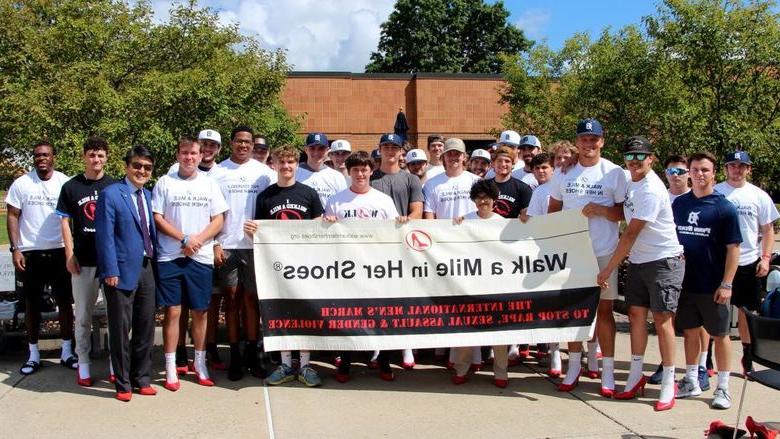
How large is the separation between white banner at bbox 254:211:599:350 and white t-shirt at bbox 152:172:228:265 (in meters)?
0.47

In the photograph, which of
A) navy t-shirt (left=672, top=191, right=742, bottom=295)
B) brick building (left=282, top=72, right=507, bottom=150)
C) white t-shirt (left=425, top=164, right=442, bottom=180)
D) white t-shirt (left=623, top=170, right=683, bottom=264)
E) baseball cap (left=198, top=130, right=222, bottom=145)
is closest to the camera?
white t-shirt (left=623, top=170, right=683, bottom=264)

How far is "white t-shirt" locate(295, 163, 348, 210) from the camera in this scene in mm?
6385

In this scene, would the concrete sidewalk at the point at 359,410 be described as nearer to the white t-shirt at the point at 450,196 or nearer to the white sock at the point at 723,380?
the white sock at the point at 723,380

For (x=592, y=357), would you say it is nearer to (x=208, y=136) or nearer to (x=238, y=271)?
(x=238, y=271)

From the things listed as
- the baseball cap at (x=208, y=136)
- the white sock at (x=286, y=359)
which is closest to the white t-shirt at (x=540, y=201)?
the white sock at (x=286, y=359)

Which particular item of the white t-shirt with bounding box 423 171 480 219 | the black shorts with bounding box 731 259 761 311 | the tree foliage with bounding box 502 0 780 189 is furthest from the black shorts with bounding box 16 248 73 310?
the tree foliage with bounding box 502 0 780 189

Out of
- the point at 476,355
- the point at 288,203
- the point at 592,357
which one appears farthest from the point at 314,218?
the point at 592,357

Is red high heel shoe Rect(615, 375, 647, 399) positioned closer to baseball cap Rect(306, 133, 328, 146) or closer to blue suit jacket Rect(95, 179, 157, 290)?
baseball cap Rect(306, 133, 328, 146)

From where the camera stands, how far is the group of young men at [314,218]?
5215 millimetres

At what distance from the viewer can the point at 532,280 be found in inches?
223

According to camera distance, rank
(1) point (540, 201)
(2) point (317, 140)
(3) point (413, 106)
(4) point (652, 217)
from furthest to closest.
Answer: (3) point (413, 106) < (2) point (317, 140) < (1) point (540, 201) < (4) point (652, 217)

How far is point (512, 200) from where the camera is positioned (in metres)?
6.21

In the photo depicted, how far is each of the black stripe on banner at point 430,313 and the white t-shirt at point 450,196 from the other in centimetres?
93

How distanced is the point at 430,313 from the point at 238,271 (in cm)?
173
